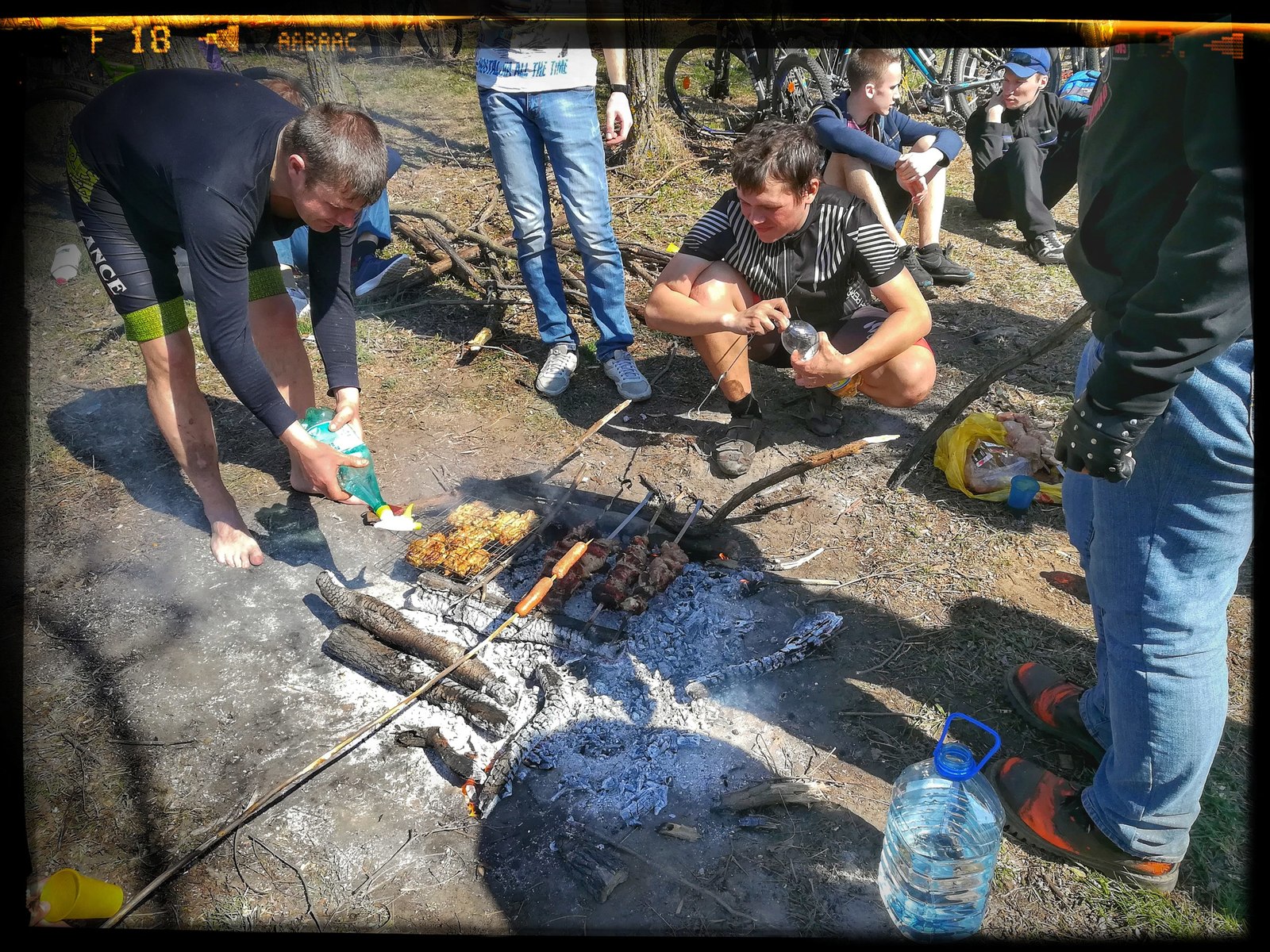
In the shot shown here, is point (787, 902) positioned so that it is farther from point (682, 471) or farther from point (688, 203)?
point (688, 203)

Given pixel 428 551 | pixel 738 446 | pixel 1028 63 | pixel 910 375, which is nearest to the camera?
pixel 428 551

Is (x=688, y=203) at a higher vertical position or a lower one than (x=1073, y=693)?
higher

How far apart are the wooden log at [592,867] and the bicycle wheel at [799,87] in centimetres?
783

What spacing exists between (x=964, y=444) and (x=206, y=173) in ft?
12.3

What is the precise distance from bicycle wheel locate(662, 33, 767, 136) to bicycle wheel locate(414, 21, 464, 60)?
7.85 ft

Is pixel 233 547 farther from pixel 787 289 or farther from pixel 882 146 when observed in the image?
pixel 882 146

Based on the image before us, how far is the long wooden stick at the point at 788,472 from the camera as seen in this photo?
336 cm

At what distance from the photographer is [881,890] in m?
2.59

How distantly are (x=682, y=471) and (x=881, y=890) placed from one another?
8.03 feet

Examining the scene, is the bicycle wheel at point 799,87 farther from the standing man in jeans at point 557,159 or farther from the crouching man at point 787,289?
the crouching man at point 787,289

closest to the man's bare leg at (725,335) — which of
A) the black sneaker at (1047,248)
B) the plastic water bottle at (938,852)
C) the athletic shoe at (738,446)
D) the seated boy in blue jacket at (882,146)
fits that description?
the athletic shoe at (738,446)

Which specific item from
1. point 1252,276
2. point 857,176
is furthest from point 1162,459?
point 857,176

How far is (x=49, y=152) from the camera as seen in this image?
7066 millimetres

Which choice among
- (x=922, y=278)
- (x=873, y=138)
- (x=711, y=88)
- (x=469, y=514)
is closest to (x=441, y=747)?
(x=469, y=514)
